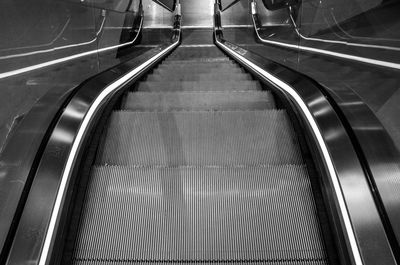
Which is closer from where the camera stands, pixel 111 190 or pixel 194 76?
pixel 111 190

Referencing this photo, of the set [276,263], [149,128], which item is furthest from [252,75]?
[276,263]

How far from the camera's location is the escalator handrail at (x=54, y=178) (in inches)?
63.6

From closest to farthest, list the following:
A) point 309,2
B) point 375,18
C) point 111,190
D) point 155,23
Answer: point 111,190 < point 375,18 < point 309,2 < point 155,23

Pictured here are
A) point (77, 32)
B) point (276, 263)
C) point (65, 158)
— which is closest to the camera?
point (276, 263)

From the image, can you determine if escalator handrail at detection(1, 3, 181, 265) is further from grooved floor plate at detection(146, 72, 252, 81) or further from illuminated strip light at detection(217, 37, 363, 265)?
grooved floor plate at detection(146, 72, 252, 81)

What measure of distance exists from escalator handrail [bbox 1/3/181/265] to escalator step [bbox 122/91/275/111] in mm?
781

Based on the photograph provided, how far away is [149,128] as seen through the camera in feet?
9.09

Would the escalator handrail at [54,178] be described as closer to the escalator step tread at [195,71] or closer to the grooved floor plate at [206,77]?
the grooved floor plate at [206,77]

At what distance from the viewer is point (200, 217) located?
6.61 ft

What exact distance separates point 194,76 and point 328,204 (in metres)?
3.59

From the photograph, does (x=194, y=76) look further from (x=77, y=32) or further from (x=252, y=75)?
(x=77, y=32)

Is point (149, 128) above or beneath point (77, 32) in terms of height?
beneath

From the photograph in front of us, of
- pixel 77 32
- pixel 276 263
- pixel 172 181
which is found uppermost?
pixel 77 32

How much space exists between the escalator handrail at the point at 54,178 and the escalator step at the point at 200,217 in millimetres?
219
